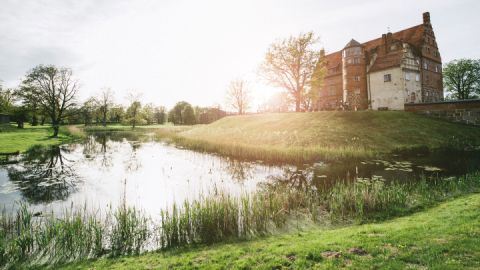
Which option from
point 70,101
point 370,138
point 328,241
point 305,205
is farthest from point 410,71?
point 70,101

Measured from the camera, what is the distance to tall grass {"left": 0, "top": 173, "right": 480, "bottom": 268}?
7008 mm

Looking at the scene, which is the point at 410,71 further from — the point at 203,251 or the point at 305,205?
the point at 203,251

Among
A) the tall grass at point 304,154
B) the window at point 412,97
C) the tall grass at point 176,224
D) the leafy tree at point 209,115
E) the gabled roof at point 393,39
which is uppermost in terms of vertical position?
the gabled roof at point 393,39

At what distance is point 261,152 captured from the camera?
80.0 feet

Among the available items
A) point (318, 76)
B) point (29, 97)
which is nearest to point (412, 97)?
point (318, 76)

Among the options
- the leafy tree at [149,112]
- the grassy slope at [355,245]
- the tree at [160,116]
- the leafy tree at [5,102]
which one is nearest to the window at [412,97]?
the grassy slope at [355,245]

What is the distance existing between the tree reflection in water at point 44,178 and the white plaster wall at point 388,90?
4406cm

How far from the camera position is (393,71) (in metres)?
40.6

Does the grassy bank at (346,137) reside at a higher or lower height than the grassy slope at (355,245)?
higher

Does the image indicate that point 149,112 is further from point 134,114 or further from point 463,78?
point 463,78

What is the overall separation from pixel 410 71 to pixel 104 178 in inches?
1822

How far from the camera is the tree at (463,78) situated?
60.6 metres

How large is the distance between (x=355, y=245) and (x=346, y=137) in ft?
72.5

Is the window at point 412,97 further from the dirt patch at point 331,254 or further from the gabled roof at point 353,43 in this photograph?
the dirt patch at point 331,254
